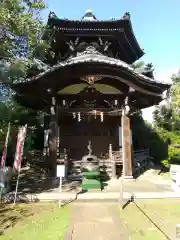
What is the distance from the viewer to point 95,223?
19.5ft

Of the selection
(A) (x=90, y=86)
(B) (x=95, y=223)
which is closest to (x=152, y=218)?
(B) (x=95, y=223)

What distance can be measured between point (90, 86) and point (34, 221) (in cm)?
866

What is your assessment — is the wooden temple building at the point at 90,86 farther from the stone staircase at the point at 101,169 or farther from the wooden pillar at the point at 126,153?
the stone staircase at the point at 101,169

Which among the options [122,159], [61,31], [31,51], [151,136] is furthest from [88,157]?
[151,136]

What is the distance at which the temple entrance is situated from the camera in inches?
622

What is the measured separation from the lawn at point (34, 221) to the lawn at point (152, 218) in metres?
1.85

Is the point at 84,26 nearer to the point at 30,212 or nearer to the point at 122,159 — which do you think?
the point at 122,159

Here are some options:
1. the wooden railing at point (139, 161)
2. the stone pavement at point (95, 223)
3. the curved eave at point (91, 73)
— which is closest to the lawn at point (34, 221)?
the stone pavement at point (95, 223)

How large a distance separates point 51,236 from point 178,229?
3.00 metres

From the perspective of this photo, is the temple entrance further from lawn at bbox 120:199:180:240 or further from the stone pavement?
the stone pavement

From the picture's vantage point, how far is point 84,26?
43.2 feet

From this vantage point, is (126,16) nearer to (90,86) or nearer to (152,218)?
(90,86)

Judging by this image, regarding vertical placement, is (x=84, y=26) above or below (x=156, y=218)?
above

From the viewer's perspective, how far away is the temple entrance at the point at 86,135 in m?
15.8
